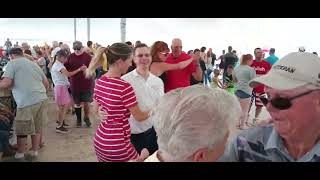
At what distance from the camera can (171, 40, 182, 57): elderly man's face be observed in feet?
11.7

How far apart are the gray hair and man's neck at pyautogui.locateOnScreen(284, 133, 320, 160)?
31cm

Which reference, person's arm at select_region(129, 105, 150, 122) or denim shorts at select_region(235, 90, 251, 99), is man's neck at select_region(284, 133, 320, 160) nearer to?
person's arm at select_region(129, 105, 150, 122)

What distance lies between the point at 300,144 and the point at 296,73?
0.83 feet

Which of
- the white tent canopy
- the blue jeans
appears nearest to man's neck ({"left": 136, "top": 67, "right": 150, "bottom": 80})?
the blue jeans

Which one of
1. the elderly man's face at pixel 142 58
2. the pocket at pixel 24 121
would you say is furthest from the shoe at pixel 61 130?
the elderly man's face at pixel 142 58

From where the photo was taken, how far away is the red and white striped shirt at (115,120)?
206 centimetres

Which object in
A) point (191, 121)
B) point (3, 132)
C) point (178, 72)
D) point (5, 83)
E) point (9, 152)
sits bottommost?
point (9, 152)

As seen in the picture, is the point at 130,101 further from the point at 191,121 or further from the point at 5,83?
the point at 5,83

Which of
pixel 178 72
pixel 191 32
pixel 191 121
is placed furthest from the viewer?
pixel 191 32

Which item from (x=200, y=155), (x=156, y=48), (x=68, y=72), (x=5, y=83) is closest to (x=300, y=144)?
(x=200, y=155)

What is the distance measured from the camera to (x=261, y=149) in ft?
4.07

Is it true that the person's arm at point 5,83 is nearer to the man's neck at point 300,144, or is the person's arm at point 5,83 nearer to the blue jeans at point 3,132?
the blue jeans at point 3,132

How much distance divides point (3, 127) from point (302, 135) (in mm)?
2693
